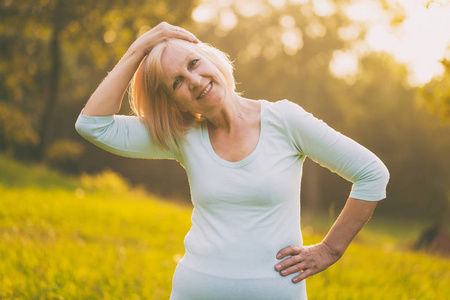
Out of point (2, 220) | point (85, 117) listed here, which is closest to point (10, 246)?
point (2, 220)

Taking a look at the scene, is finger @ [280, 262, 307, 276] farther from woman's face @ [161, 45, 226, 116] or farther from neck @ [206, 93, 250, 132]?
woman's face @ [161, 45, 226, 116]

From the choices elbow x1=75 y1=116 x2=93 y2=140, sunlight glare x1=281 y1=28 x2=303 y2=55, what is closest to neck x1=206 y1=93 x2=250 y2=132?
elbow x1=75 y1=116 x2=93 y2=140

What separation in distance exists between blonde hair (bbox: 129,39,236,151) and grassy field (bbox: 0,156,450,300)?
5.40 ft

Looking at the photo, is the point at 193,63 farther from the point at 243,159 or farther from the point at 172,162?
the point at 172,162

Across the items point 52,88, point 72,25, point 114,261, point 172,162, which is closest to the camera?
point 114,261

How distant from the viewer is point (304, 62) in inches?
848

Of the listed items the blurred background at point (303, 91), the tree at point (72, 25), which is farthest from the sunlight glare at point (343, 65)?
the tree at point (72, 25)

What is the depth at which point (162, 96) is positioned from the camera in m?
2.11

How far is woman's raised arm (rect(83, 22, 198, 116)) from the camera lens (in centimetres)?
204

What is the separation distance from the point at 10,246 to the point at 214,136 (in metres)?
3.18

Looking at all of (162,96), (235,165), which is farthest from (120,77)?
(235,165)

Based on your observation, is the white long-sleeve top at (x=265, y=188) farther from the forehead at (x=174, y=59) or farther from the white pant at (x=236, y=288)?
the forehead at (x=174, y=59)

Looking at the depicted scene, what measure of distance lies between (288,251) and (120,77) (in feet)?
3.57

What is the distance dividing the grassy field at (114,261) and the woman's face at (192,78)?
1.86 m
